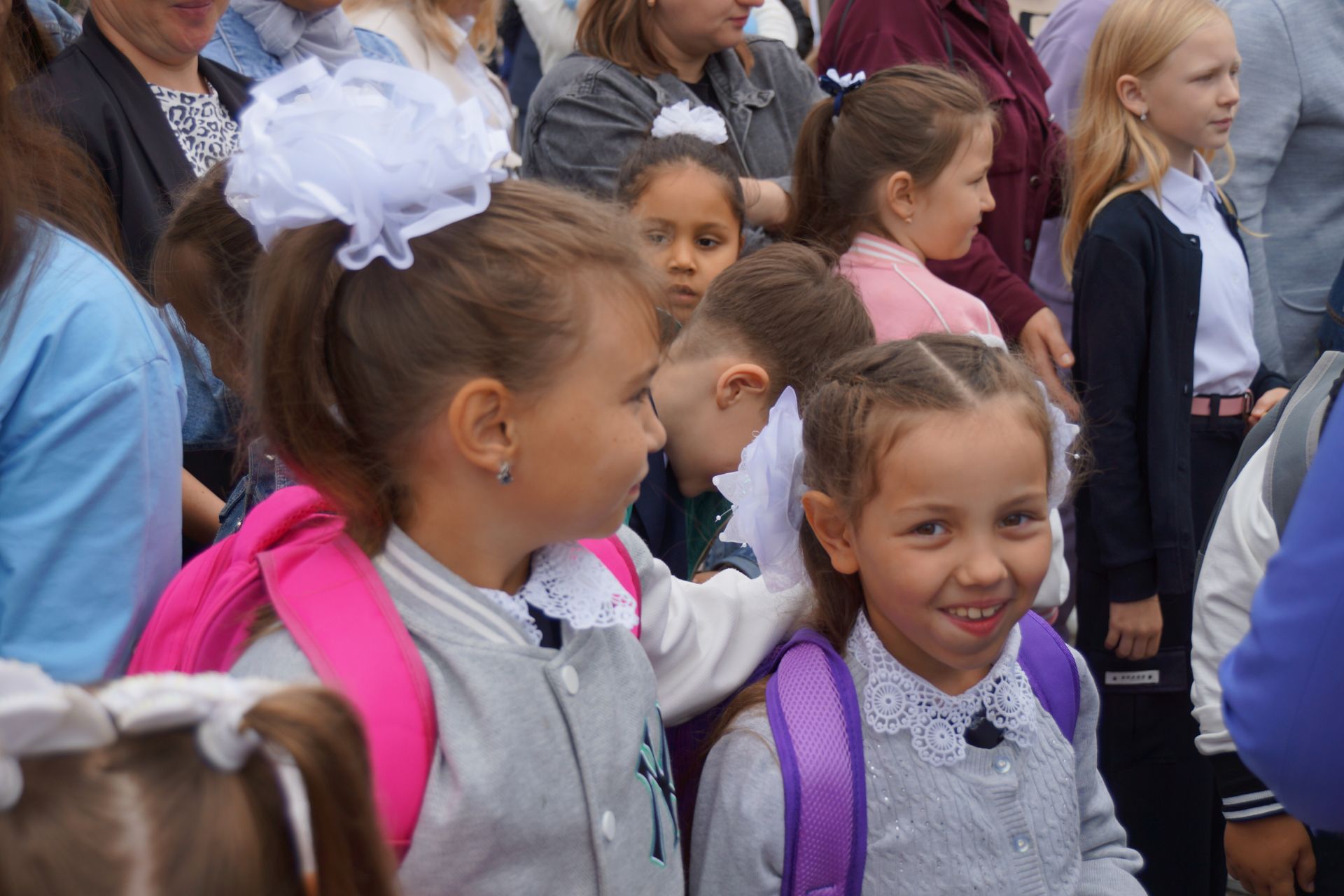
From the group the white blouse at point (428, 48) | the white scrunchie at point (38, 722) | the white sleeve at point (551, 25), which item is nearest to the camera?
the white scrunchie at point (38, 722)

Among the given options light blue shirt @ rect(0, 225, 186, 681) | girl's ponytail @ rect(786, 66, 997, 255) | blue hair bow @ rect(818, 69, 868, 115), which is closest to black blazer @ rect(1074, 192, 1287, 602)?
girl's ponytail @ rect(786, 66, 997, 255)

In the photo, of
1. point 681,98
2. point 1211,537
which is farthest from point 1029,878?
point 681,98

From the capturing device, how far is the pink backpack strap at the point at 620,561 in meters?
1.71

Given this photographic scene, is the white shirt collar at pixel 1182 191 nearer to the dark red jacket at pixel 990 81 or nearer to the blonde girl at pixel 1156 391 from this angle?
the blonde girl at pixel 1156 391

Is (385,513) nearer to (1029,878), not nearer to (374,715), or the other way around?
(374,715)

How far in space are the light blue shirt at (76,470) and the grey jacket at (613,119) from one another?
1.82m

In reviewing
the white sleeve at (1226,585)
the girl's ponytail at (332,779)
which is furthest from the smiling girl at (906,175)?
the girl's ponytail at (332,779)

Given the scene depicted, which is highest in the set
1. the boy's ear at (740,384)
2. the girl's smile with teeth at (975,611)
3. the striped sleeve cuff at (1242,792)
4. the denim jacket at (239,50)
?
the denim jacket at (239,50)

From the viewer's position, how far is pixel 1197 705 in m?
2.27

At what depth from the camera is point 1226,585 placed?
2178 mm

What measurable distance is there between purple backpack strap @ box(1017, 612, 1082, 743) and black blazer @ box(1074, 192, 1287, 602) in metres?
1.24

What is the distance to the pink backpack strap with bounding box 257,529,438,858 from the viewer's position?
4.32 feet

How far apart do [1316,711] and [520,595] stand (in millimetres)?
875

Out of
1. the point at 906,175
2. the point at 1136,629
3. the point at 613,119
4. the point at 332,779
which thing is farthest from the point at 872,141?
the point at 332,779
